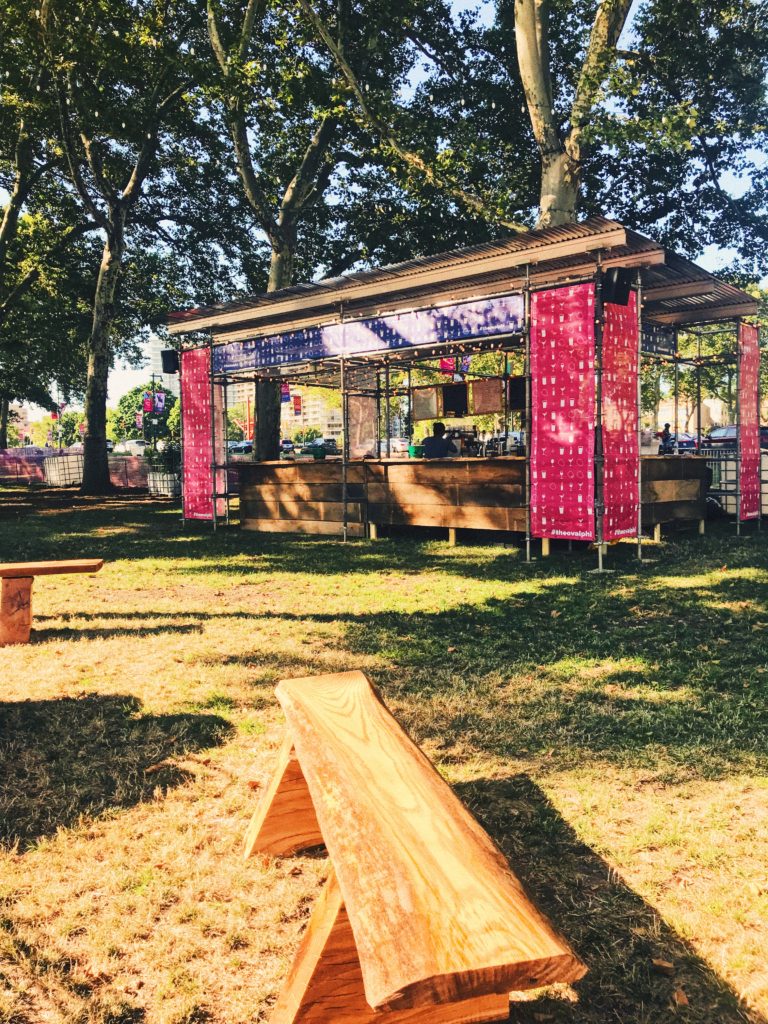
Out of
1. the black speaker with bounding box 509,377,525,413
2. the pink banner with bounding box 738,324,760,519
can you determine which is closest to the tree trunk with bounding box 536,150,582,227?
the black speaker with bounding box 509,377,525,413

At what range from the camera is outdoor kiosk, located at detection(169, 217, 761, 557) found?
9.62m

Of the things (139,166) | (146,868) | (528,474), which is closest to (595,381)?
(528,474)

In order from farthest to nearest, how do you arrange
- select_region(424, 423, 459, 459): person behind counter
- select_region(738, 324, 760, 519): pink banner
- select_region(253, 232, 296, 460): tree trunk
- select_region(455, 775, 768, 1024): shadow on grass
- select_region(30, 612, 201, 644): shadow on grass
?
1. select_region(253, 232, 296, 460): tree trunk
2. select_region(424, 423, 459, 459): person behind counter
3. select_region(738, 324, 760, 519): pink banner
4. select_region(30, 612, 201, 644): shadow on grass
5. select_region(455, 775, 768, 1024): shadow on grass

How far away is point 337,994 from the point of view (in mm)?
1861

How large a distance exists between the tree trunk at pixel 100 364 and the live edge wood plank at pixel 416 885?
21939mm

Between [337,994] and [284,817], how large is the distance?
1047mm

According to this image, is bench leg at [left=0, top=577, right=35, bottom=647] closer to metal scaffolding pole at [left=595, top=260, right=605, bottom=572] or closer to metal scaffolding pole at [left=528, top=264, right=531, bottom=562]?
metal scaffolding pole at [left=528, top=264, right=531, bottom=562]

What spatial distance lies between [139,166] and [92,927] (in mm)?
21524

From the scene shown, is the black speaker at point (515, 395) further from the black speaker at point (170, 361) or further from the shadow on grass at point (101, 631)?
the shadow on grass at point (101, 631)

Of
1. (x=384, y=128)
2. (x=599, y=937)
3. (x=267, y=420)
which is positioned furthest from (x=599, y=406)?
(x=267, y=420)

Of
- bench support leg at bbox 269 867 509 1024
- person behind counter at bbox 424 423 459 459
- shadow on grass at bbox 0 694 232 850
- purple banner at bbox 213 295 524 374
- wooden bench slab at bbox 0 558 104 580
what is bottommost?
shadow on grass at bbox 0 694 232 850

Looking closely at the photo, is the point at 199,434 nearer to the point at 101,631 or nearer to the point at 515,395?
the point at 515,395

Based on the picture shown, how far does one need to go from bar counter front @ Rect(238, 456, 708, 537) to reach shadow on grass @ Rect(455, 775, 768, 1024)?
25.6 ft

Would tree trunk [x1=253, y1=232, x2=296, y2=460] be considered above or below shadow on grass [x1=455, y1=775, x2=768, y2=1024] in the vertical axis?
above
